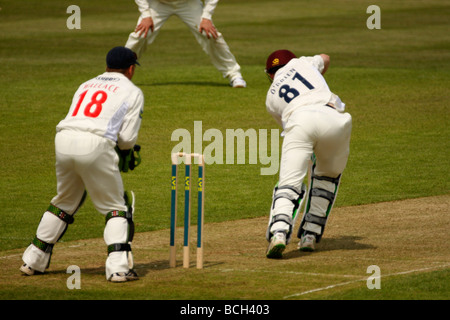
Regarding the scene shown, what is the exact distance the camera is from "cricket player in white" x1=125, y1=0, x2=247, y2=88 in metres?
17.0

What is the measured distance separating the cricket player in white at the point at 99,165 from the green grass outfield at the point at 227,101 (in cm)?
57

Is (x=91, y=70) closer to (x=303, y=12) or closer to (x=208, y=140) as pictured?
(x=208, y=140)

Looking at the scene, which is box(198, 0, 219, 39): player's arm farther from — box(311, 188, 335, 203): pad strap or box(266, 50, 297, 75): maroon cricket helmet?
box(311, 188, 335, 203): pad strap

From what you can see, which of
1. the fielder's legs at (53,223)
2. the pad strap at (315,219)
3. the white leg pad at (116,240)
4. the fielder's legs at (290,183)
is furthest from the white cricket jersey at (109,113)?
the pad strap at (315,219)

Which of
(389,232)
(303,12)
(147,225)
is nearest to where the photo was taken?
(389,232)

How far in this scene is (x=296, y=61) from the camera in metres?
8.90

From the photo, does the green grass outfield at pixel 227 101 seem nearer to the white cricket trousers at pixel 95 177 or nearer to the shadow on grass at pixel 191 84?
the shadow on grass at pixel 191 84

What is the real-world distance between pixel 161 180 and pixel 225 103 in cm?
474

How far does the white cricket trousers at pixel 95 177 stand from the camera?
7.41 m

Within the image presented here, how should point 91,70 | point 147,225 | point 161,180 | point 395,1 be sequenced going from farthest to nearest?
point 395,1 < point 91,70 < point 161,180 < point 147,225

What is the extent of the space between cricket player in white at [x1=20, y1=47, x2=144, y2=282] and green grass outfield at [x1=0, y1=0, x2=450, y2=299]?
0.57 m

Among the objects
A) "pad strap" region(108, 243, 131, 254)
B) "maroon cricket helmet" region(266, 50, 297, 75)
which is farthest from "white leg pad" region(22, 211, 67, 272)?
"maroon cricket helmet" region(266, 50, 297, 75)

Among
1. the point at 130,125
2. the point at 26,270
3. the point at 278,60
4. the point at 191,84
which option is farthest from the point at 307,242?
the point at 191,84
